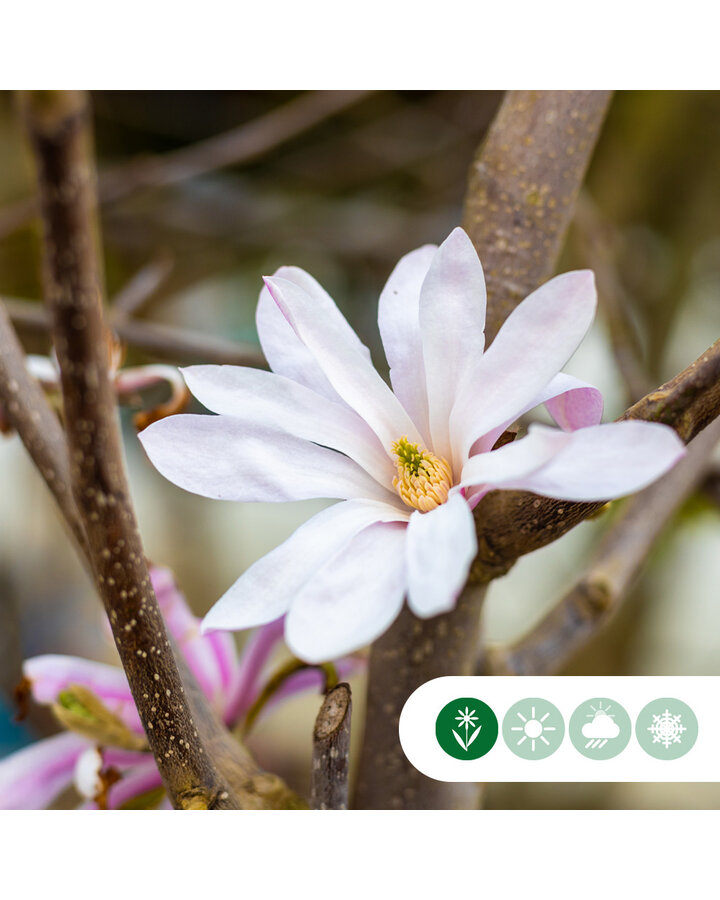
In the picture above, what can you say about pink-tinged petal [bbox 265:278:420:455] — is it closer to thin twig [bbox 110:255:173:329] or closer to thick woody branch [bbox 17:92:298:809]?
thick woody branch [bbox 17:92:298:809]

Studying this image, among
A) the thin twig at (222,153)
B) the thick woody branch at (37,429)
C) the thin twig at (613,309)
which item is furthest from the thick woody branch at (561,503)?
the thin twig at (222,153)

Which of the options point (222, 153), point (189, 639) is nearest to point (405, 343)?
point (189, 639)

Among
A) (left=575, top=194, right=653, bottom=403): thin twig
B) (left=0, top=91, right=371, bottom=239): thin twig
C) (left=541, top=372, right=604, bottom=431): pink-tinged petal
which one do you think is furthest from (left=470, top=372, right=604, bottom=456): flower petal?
(left=0, top=91, right=371, bottom=239): thin twig

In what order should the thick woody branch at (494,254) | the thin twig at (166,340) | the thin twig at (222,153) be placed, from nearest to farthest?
the thick woody branch at (494,254), the thin twig at (166,340), the thin twig at (222,153)

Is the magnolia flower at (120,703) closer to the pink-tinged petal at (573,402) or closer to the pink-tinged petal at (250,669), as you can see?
the pink-tinged petal at (250,669)

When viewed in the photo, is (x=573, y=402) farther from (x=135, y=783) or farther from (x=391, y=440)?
(x=135, y=783)
